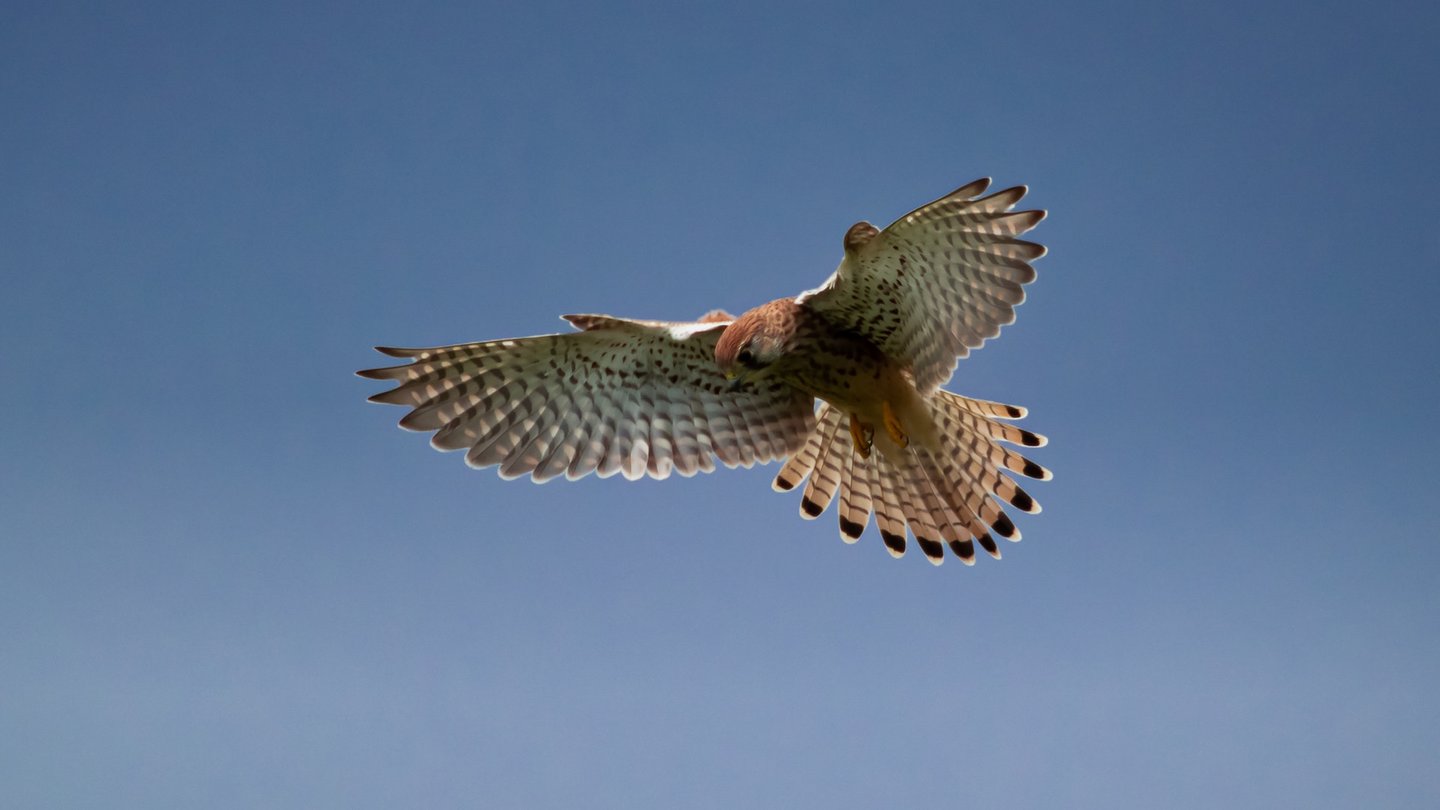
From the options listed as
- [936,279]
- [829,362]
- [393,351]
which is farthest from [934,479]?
[393,351]

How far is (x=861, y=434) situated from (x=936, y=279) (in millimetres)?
1096

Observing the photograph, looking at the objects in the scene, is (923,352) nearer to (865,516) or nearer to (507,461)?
(865,516)

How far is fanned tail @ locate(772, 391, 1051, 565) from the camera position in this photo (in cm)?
635

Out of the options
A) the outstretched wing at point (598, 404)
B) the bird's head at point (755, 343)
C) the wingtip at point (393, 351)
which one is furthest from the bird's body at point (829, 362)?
the wingtip at point (393, 351)

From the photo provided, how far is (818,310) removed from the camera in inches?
234

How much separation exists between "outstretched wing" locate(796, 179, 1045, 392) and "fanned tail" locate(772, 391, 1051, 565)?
66 cm

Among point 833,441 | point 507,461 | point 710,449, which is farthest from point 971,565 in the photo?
point 507,461

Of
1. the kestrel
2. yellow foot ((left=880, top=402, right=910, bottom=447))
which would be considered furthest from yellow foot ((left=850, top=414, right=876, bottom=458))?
yellow foot ((left=880, top=402, right=910, bottom=447))

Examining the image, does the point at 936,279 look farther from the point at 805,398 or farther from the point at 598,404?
the point at 598,404

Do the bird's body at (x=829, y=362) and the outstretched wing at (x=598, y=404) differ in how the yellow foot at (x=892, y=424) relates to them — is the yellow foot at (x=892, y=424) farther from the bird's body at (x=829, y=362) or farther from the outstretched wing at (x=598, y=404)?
the outstretched wing at (x=598, y=404)

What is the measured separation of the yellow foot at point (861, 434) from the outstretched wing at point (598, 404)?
46 centimetres

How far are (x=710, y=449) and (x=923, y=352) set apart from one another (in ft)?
4.99

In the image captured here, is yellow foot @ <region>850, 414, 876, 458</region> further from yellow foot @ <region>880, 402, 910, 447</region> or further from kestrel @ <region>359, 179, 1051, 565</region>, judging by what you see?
yellow foot @ <region>880, 402, 910, 447</region>

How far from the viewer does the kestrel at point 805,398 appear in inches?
220
